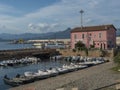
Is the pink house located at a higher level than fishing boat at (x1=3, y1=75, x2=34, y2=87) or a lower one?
higher

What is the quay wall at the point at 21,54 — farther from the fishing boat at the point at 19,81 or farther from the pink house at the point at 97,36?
the fishing boat at the point at 19,81

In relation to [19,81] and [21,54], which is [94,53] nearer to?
[21,54]

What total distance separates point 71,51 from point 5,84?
126 ft

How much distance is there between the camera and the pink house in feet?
243

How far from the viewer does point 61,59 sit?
74.5m

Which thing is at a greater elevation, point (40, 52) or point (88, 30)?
point (88, 30)

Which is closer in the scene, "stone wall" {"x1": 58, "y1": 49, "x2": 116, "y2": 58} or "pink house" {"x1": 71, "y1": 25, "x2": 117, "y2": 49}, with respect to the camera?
"stone wall" {"x1": 58, "y1": 49, "x2": 116, "y2": 58}

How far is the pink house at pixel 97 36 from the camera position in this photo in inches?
2916

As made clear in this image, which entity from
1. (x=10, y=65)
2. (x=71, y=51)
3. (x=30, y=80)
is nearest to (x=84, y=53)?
(x=71, y=51)

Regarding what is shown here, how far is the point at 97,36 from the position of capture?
248 ft

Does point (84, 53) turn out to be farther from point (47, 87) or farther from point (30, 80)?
point (47, 87)

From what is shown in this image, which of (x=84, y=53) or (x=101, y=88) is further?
(x=84, y=53)

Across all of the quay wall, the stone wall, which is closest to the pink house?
the stone wall

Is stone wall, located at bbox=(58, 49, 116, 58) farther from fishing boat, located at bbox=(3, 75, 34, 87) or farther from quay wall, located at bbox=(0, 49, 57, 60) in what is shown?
fishing boat, located at bbox=(3, 75, 34, 87)
